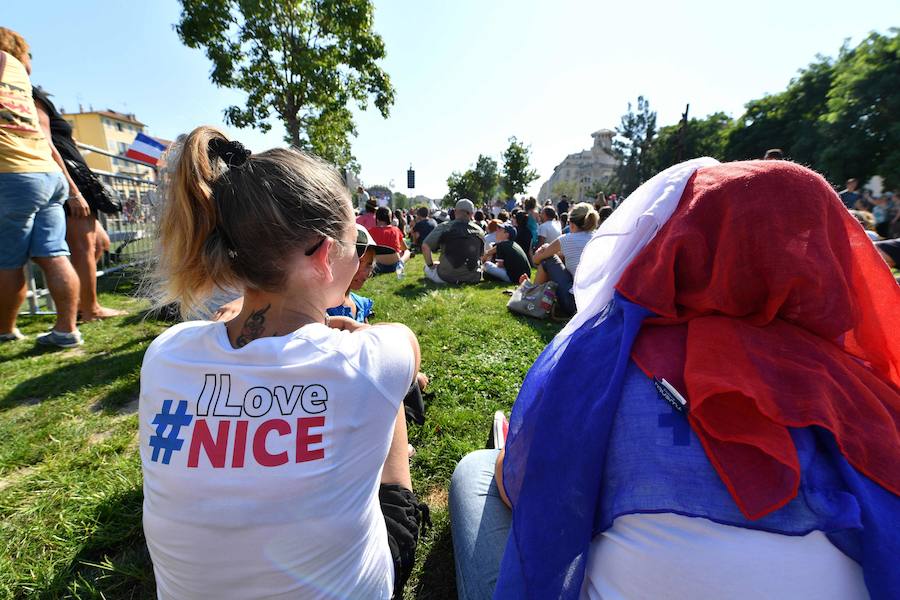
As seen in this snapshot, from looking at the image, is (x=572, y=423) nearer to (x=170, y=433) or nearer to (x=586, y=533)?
(x=586, y=533)

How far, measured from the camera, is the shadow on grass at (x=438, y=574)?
1.72 meters

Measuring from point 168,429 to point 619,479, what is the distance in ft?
3.37

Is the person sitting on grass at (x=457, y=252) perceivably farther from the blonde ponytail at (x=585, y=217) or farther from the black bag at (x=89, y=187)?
the black bag at (x=89, y=187)

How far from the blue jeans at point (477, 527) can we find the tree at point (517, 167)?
4243 centimetres

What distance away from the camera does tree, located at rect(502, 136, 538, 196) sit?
1634 inches

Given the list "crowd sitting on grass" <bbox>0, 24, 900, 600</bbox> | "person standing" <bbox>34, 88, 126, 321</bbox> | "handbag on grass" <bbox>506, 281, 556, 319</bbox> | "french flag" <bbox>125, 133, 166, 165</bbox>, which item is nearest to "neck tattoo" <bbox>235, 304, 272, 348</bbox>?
"crowd sitting on grass" <bbox>0, 24, 900, 600</bbox>

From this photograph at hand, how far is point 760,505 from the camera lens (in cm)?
77

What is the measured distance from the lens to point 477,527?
Answer: 5.04ft

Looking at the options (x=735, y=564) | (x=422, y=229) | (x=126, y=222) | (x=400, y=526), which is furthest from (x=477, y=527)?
(x=422, y=229)

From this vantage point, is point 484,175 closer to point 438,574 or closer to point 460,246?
point 460,246

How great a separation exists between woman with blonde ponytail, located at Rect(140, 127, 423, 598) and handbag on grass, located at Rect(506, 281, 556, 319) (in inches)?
171

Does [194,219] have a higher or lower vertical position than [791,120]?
lower

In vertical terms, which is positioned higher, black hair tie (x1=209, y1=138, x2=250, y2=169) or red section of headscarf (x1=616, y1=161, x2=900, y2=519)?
black hair tie (x1=209, y1=138, x2=250, y2=169)

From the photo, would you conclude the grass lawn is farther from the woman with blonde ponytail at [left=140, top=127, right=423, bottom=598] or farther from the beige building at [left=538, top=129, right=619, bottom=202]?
the beige building at [left=538, top=129, right=619, bottom=202]
